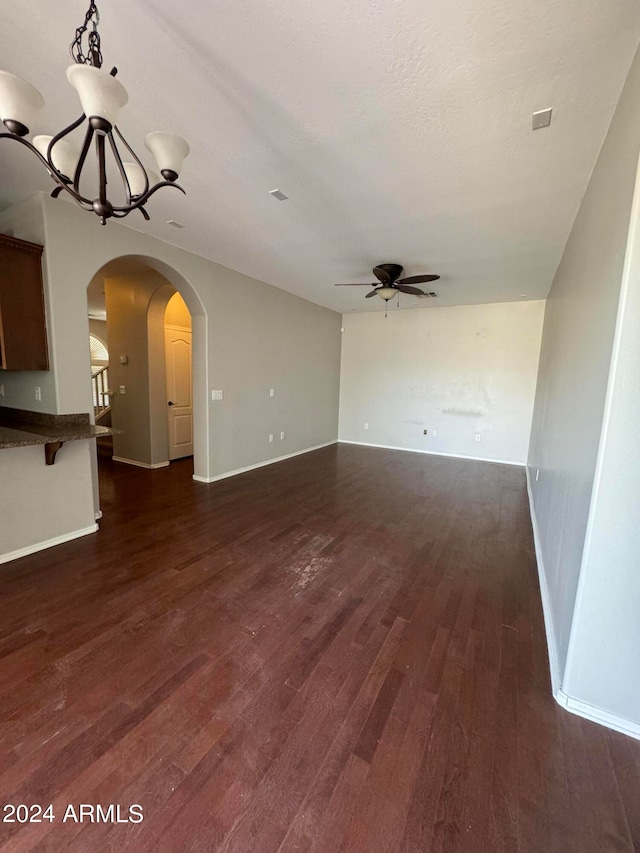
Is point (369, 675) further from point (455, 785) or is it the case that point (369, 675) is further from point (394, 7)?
point (394, 7)

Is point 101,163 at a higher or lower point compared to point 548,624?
higher

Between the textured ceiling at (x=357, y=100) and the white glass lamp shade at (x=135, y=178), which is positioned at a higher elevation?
the textured ceiling at (x=357, y=100)

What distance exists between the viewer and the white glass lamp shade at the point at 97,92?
43.3 inches

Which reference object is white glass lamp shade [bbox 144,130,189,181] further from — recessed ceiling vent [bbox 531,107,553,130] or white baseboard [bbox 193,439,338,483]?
white baseboard [bbox 193,439,338,483]

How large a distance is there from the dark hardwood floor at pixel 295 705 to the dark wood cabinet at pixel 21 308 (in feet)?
5.15

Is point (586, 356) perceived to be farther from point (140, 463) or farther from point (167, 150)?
point (140, 463)

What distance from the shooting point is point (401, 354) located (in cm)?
669

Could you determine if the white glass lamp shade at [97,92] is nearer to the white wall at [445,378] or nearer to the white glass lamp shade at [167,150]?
the white glass lamp shade at [167,150]

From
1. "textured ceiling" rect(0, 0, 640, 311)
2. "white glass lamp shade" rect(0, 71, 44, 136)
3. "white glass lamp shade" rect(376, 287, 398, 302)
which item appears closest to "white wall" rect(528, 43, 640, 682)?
"textured ceiling" rect(0, 0, 640, 311)

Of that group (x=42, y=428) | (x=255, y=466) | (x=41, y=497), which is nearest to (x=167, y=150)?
(x=42, y=428)

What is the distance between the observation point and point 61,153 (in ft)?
4.96

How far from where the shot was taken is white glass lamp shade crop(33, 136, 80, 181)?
148 centimetres

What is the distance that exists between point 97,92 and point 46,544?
3.05 metres

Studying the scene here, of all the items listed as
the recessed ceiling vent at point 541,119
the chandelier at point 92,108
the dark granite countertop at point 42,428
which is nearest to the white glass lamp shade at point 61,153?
the chandelier at point 92,108
